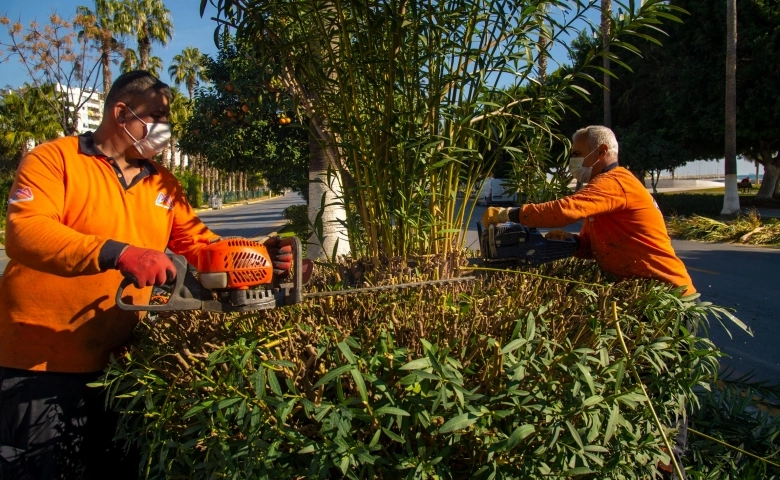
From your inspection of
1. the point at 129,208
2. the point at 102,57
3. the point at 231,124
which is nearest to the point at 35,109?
the point at 102,57

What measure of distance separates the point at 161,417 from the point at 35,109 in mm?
35911

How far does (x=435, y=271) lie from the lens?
256 centimetres

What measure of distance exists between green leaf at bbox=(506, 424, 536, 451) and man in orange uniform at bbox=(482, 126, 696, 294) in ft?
4.06

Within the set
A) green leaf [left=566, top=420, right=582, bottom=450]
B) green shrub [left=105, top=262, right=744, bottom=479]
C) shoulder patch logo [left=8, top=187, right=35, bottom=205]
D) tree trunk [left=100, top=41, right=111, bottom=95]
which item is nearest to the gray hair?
green shrub [left=105, top=262, right=744, bottom=479]

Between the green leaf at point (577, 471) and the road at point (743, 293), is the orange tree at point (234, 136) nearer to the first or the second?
the road at point (743, 293)

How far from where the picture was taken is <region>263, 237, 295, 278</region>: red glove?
206 centimetres

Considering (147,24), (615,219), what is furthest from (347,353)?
(147,24)

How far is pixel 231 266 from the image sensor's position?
1765 mm

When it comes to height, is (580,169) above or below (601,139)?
below

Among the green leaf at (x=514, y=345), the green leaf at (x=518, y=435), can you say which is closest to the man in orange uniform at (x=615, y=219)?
the green leaf at (x=514, y=345)

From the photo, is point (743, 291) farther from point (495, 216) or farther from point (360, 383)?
point (360, 383)

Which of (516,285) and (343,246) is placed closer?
(516,285)

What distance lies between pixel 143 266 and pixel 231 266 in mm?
246

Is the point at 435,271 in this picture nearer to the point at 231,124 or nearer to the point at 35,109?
the point at 231,124
